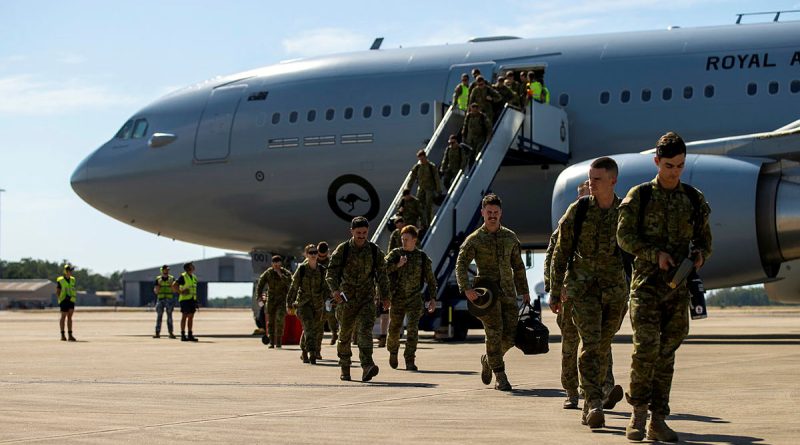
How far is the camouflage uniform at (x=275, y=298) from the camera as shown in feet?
63.5

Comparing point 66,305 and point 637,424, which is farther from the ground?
point 66,305

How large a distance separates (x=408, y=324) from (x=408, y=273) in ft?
1.91

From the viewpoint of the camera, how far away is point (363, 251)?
12.3 meters

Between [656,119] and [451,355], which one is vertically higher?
[656,119]

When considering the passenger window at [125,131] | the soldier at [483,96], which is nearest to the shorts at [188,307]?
the passenger window at [125,131]

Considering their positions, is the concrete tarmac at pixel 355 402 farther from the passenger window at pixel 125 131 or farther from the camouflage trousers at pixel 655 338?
the passenger window at pixel 125 131

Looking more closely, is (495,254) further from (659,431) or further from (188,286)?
(188,286)

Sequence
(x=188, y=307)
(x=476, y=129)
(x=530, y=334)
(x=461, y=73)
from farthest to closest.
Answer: (x=188, y=307) → (x=461, y=73) → (x=476, y=129) → (x=530, y=334)

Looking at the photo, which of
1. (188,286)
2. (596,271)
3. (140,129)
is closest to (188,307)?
(188,286)

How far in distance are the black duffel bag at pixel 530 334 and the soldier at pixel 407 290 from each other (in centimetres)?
288

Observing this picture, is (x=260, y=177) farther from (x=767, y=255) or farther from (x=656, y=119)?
(x=767, y=255)

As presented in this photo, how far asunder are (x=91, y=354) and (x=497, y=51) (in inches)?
384

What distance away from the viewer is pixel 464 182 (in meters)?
20.3

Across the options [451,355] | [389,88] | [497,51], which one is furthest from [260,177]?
[451,355]
